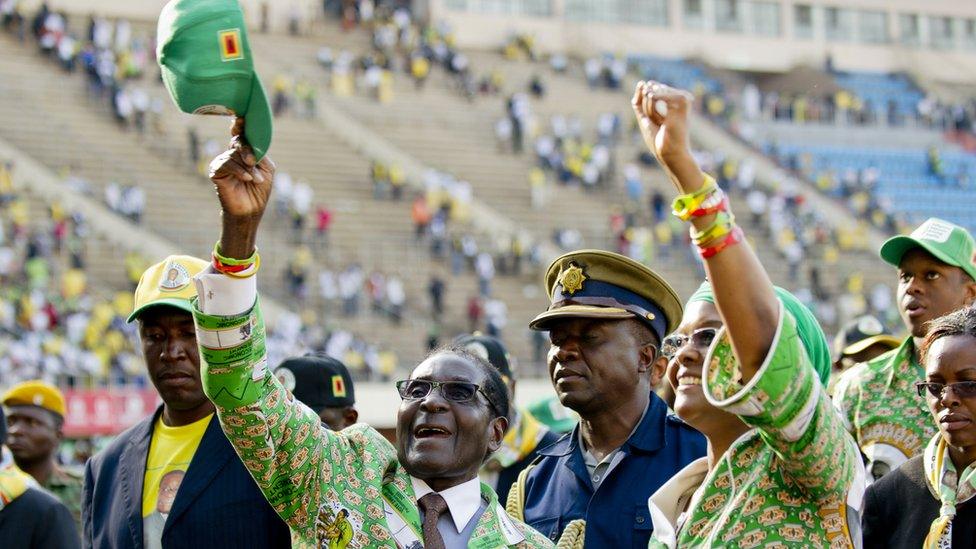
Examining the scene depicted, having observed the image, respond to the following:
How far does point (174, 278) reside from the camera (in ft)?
16.0

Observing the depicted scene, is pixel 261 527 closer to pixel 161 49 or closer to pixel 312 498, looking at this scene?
pixel 312 498

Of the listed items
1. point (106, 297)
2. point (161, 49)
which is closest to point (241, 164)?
point (161, 49)

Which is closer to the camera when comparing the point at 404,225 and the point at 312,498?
the point at 312,498

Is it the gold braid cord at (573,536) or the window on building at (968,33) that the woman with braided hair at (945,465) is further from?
the window on building at (968,33)

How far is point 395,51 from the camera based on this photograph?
38750 millimetres

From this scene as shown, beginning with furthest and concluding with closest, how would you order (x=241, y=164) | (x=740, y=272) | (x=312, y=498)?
A: (x=312, y=498), (x=241, y=164), (x=740, y=272)

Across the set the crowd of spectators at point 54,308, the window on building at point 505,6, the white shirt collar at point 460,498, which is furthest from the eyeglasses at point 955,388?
the window on building at point 505,6

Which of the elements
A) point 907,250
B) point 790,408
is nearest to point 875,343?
point 907,250

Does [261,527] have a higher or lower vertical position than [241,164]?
lower

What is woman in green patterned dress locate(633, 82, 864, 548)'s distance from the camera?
318 centimetres

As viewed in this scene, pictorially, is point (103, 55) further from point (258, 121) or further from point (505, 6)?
point (258, 121)

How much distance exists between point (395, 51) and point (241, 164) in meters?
35.4

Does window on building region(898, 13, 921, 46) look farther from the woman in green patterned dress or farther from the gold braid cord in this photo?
the woman in green patterned dress

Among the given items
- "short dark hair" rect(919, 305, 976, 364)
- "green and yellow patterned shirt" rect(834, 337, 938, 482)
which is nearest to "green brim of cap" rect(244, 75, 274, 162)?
"short dark hair" rect(919, 305, 976, 364)
